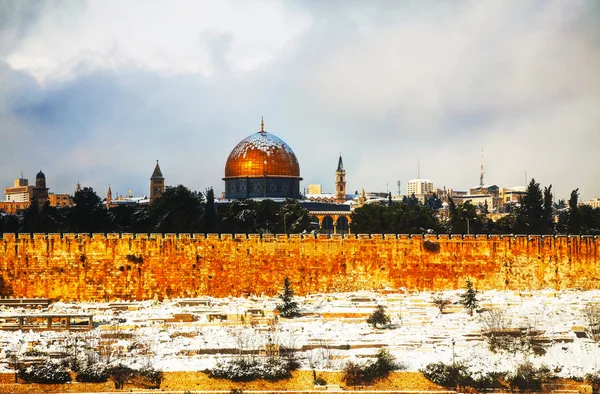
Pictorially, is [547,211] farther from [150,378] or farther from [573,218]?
[150,378]

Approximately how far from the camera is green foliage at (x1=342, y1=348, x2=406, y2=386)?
81.4 ft

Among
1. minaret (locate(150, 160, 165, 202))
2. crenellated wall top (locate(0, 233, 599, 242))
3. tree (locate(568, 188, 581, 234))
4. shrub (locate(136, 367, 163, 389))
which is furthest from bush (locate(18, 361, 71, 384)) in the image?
minaret (locate(150, 160, 165, 202))

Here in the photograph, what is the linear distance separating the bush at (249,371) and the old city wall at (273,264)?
8.89 metres

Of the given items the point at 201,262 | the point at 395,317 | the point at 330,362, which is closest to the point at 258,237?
the point at 201,262

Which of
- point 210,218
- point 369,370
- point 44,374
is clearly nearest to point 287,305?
point 369,370

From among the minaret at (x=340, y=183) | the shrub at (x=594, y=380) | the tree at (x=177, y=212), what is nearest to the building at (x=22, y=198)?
the minaret at (x=340, y=183)

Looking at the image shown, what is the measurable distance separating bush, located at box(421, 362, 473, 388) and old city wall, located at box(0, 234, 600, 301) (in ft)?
31.9

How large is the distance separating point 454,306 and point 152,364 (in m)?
11.9

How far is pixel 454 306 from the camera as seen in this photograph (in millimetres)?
31594

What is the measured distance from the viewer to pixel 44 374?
24766 mm

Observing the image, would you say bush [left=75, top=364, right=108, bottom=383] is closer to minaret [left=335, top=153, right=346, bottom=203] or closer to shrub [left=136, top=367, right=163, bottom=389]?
shrub [left=136, top=367, right=163, bottom=389]

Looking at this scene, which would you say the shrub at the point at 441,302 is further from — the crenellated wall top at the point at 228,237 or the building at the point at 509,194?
the building at the point at 509,194

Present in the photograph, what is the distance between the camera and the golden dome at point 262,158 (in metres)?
76.9

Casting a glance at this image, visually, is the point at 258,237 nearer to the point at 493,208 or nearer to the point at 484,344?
the point at 484,344
